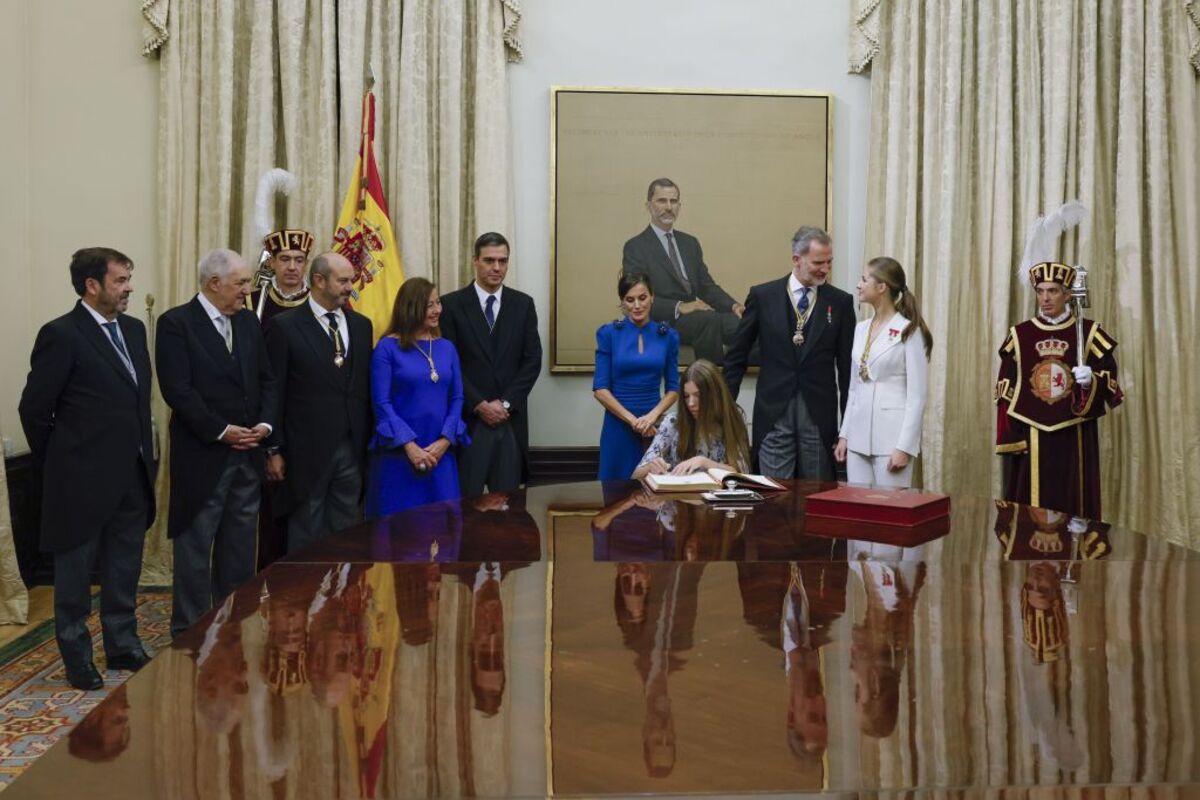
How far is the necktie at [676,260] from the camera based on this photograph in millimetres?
6086

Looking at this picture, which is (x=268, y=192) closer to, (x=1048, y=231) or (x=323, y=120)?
(x=323, y=120)

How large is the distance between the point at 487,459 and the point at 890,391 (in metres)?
1.78

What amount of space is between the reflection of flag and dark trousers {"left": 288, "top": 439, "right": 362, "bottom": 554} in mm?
897

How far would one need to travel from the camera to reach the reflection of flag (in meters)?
5.54

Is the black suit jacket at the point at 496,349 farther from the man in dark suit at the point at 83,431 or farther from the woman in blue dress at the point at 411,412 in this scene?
the man in dark suit at the point at 83,431

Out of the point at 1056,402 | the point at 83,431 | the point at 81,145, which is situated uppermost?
the point at 81,145

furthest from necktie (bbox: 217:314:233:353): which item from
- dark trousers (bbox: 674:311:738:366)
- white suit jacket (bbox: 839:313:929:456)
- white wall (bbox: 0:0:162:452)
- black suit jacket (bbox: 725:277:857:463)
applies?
white suit jacket (bbox: 839:313:929:456)

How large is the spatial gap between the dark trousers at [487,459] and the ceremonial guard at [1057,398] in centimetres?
223

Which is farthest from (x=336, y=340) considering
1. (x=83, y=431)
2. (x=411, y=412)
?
Answer: (x=83, y=431)

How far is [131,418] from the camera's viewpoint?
428cm

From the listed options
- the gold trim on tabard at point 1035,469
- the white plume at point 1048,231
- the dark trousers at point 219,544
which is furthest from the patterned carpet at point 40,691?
the white plume at point 1048,231

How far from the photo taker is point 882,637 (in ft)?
6.04

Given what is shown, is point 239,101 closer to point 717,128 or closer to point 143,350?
point 143,350

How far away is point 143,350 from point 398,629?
2.94m
